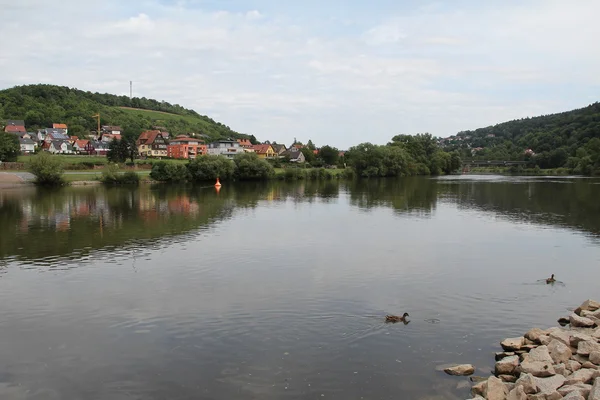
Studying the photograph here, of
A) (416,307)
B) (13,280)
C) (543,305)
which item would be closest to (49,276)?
(13,280)

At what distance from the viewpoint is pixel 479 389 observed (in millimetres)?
10203

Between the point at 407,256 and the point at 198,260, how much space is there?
10401mm

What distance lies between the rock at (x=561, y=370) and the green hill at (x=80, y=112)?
137 m

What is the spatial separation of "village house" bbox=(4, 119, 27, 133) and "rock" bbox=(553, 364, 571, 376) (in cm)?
12897

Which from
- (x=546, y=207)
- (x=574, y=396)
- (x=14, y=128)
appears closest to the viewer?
(x=574, y=396)

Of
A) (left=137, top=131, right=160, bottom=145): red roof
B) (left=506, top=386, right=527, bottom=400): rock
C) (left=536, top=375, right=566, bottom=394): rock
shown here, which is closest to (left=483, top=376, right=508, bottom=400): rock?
(left=506, top=386, right=527, bottom=400): rock

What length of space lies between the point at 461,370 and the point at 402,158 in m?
102

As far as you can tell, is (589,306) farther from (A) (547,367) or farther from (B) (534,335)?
(A) (547,367)

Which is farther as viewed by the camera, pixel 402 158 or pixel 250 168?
pixel 402 158

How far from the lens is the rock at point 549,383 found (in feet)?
31.8

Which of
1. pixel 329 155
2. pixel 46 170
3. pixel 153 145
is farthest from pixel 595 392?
pixel 153 145

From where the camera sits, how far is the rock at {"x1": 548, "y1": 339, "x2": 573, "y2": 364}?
11344 mm

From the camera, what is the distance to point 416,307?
16.4 metres

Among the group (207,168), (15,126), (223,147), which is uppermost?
(15,126)
